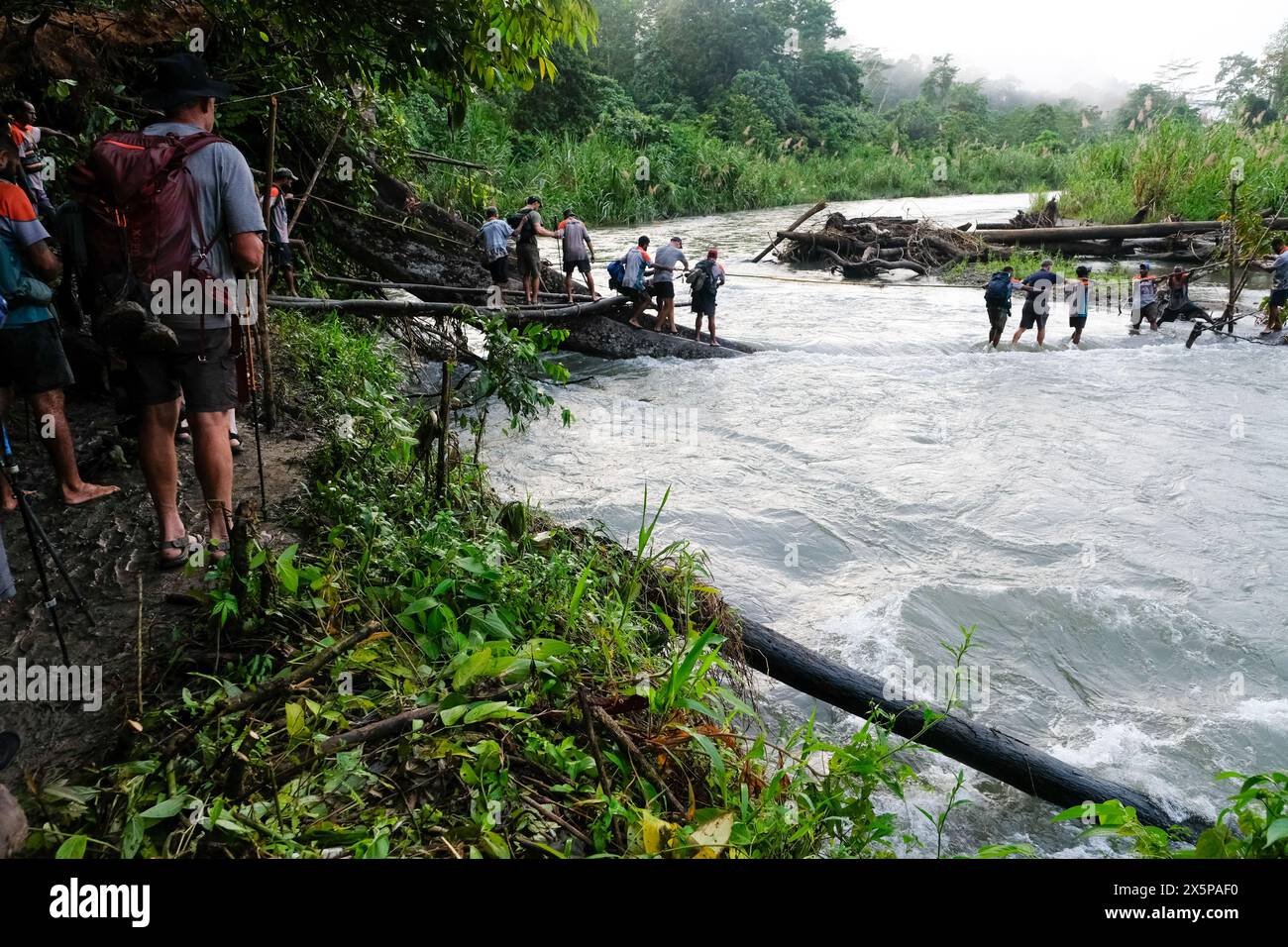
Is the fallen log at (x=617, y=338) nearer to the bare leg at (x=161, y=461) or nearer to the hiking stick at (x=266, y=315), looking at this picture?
the hiking stick at (x=266, y=315)

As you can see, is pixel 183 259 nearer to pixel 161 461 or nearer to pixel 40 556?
pixel 161 461

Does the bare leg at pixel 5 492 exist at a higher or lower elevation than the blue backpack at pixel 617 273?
lower

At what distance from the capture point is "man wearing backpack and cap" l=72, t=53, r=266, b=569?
10.9 feet

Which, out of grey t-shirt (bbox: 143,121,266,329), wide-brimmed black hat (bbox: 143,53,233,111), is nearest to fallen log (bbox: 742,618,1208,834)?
grey t-shirt (bbox: 143,121,266,329)

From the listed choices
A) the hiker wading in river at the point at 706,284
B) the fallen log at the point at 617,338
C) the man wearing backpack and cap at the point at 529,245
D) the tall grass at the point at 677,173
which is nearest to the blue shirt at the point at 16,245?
the fallen log at the point at 617,338

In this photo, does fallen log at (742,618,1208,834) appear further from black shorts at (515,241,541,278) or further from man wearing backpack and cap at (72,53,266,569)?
black shorts at (515,241,541,278)

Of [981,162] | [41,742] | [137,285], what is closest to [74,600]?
[41,742]

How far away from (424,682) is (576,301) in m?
9.70

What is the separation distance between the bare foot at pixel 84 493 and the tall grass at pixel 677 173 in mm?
10160

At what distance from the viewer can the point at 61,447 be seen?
416 centimetres

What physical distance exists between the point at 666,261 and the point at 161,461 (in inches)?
394

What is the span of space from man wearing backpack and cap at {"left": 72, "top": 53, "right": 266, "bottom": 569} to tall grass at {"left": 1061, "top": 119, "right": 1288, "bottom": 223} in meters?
22.6

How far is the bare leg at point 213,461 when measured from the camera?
350cm

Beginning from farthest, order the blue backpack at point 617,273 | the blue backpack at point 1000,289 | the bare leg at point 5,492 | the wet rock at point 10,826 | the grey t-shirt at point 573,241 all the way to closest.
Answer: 1. the blue backpack at point 1000,289
2. the grey t-shirt at point 573,241
3. the blue backpack at point 617,273
4. the bare leg at point 5,492
5. the wet rock at point 10,826
